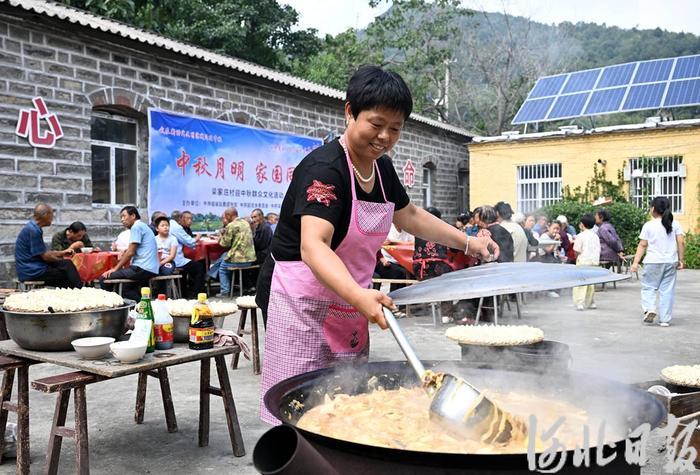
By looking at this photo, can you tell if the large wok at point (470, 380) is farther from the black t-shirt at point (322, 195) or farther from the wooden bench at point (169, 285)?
the wooden bench at point (169, 285)

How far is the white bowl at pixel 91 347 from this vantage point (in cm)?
277

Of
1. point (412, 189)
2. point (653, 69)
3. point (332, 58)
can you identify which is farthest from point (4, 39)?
point (332, 58)

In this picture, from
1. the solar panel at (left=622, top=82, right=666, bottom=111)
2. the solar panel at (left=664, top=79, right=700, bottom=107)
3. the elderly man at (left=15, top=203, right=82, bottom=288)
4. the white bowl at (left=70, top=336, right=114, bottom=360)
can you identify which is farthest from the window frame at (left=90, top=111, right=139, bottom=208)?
the solar panel at (left=664, top=79, right=700, bottom=107)

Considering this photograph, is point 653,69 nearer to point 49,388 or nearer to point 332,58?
point 332,58

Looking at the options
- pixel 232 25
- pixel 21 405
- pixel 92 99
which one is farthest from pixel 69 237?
pixel 232 25

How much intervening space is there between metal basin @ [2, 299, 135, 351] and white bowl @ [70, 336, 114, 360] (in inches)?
2.9

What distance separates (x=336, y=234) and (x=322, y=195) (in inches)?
7.2

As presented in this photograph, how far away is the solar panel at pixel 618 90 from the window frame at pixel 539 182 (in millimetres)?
1607

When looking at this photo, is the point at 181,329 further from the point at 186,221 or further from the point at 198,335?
the point at 186,221

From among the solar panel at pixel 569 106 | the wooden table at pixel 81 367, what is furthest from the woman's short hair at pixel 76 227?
the solar panel at pixel 569 106

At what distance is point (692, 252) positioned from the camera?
1548 cm

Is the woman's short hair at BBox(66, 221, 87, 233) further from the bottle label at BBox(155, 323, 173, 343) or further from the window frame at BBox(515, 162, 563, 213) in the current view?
the window frame at BBox(515, 162, 563, 213)

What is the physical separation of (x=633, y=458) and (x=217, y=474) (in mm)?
2308

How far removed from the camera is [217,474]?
128 inches
